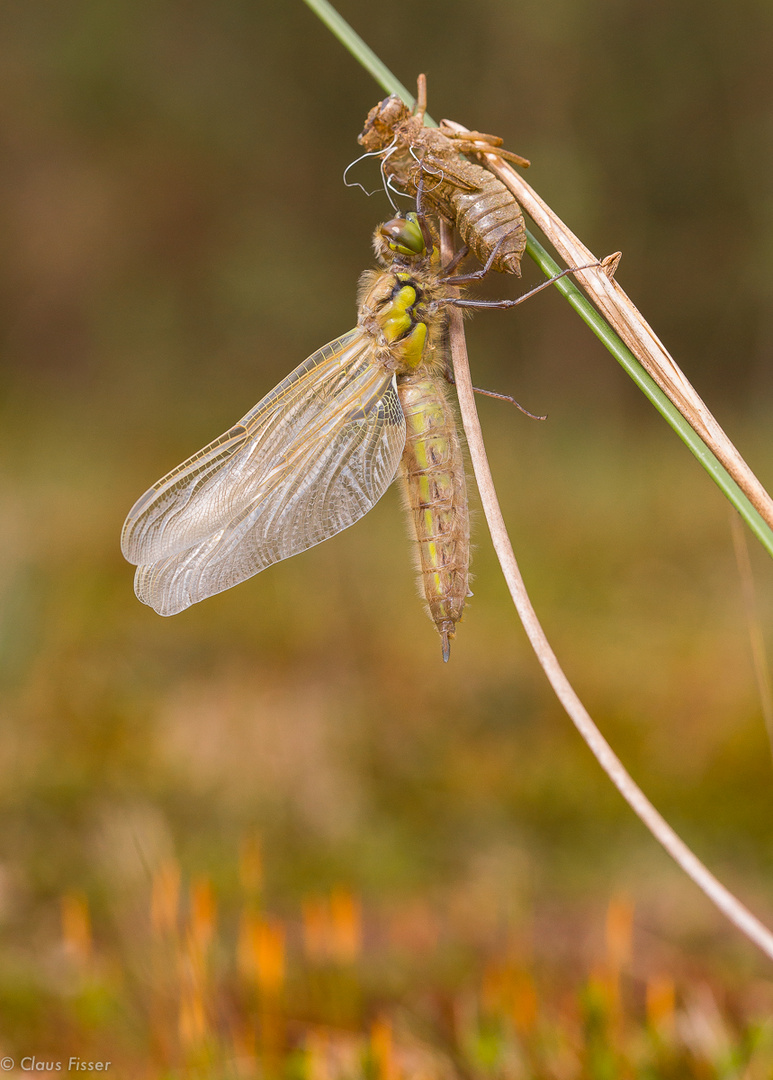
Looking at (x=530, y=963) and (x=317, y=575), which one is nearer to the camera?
(x=530, y=963)

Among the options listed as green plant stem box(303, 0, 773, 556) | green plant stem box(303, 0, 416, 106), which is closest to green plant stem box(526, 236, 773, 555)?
green plant stem box(303, 0, 773, 556)

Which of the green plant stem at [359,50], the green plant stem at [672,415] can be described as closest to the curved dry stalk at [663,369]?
the green plant stem at [672,415]

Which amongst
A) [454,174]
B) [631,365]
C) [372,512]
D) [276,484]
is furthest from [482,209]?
[372,512]

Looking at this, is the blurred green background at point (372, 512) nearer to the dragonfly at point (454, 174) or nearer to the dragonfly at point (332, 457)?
the dragonfly at point (332, 457)

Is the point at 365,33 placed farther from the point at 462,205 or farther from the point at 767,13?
the point at 462,205

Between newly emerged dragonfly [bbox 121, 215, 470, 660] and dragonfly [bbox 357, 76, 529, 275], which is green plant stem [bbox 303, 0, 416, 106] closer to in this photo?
dragonfly [bbox 357, 76, 529, 275]

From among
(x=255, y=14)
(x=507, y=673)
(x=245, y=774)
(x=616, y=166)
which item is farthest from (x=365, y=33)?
(x=245, y=774)
